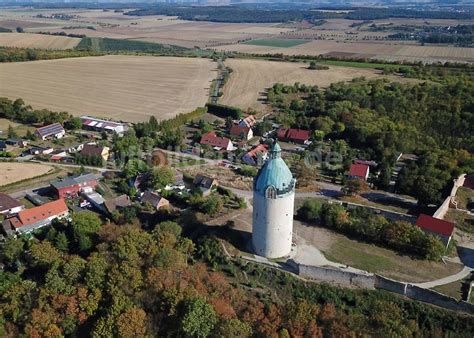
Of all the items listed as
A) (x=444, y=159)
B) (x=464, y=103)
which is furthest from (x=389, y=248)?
(x=464, y=103)

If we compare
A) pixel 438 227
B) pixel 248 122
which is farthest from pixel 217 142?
pixel 438 227

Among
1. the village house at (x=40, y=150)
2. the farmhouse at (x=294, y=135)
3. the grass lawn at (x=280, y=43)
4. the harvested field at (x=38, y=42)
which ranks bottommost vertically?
the village house at (x=40, y=150)

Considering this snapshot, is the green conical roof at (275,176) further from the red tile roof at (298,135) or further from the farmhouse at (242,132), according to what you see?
the farmhouse at (242,132)

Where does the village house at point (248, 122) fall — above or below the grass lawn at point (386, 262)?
above

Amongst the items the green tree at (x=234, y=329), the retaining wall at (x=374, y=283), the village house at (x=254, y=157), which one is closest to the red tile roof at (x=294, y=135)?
the village house at (x=254, y=157)

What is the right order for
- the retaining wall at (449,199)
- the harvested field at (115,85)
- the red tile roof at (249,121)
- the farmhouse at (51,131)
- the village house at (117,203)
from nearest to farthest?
the retaining wall at (449,199)
the village house at (117,203)
the farmhouse at (51,131)
the red tile roof at (249,121)
the harvested field at (115,85)

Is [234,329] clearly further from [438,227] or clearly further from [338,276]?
[438,227]

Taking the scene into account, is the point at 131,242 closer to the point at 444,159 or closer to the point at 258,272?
the point at 258,272
